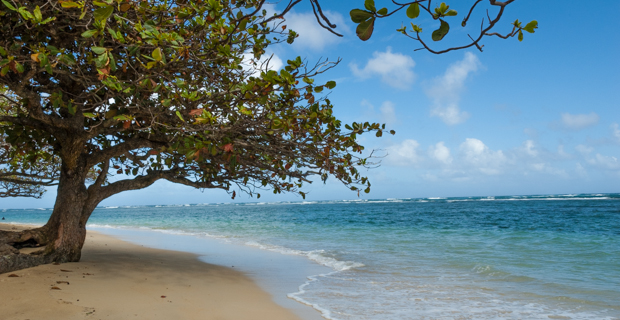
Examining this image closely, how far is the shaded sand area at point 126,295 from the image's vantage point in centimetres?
398

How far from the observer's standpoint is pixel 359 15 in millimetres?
1271

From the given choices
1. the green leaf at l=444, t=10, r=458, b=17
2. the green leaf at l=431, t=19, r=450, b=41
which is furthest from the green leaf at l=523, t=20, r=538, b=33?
the green leaf at l=431, t=19, r=450, b=41

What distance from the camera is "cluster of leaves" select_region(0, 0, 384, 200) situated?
11.4 feet

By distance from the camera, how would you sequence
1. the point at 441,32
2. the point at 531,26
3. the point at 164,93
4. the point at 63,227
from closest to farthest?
the point at 441,32, the point at 531,26, the point at 164,93, the point at 63,227

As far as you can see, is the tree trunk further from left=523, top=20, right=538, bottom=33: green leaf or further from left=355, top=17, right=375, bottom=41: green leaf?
left=523, top=20, right=538, bottom=33: green leaf

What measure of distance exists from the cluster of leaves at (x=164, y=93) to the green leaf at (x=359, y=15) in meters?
1.66

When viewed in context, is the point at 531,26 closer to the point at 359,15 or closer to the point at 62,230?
the point at 359,15

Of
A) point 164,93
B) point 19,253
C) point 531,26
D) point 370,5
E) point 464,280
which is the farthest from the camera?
point 464,280

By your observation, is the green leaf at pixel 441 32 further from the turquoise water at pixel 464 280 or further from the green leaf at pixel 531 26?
the turquoise water at pixel 464 280

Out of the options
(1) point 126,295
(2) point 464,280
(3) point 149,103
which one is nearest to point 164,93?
(3) point 149,103

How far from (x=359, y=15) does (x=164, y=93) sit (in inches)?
129

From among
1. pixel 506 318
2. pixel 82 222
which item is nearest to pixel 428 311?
pixel 506 318

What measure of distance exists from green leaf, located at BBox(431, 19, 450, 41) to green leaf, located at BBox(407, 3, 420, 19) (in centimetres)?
17

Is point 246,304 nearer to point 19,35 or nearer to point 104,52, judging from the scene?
point 104,52
